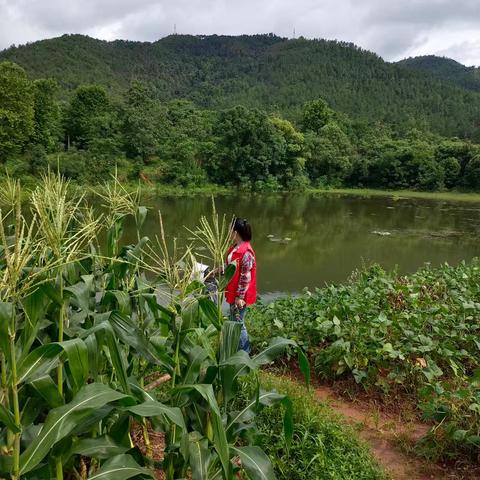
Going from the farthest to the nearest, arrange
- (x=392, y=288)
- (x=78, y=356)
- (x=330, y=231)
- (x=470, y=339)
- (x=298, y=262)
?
1. (x=330, y=231)
2. (x=298, y=262)
3. (x=392, y=288)
4. (x=470, y=339)
5. (x=78, y=356)

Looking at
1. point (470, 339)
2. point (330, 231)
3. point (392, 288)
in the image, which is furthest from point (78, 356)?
point (330, 231)

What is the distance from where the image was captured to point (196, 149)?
34625mm

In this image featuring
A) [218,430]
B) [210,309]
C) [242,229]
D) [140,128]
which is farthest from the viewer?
[140,128]

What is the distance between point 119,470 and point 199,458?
36cm

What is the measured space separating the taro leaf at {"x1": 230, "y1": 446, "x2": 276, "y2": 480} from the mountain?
11035 cm

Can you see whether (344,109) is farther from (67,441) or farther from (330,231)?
(67,441)

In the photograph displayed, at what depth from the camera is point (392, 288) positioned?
551cm

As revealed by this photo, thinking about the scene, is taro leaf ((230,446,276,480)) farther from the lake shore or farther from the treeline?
the lake shore

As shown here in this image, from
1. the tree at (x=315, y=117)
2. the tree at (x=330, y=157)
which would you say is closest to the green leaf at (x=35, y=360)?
the tree at (x=330, y=157)

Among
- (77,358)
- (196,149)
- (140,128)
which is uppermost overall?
(140,128)

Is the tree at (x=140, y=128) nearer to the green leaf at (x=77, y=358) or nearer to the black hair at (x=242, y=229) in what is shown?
the black hair at (x=242, y=229)

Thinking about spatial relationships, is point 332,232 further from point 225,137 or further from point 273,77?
point 273,77

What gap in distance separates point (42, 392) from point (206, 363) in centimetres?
93

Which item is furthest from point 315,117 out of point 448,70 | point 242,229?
point 448,70
